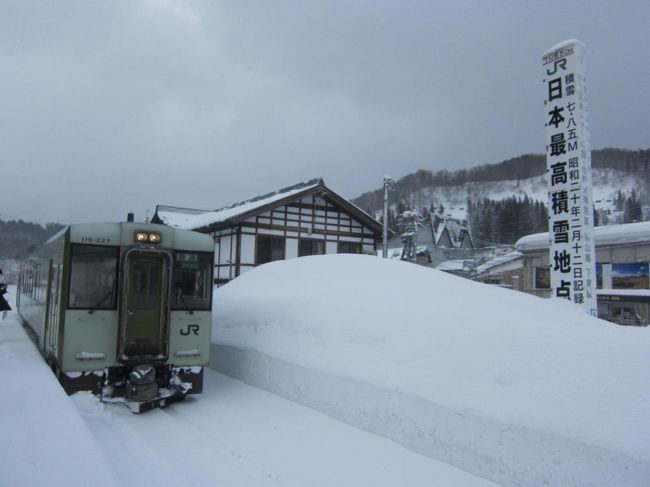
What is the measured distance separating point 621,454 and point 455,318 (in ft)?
9.18

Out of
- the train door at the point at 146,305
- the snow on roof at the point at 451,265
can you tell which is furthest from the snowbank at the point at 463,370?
the snow on roof at the point at 451,265

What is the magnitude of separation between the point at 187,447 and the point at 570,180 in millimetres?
9098

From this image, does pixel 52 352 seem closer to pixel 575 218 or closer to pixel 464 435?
pixel 464 435

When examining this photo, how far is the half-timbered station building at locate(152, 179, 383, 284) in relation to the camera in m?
20.9

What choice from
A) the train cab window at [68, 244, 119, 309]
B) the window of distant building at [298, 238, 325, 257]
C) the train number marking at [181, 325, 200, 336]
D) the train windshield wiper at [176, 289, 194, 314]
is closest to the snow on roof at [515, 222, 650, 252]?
the window of distant building at [298, 238, 325, 257]

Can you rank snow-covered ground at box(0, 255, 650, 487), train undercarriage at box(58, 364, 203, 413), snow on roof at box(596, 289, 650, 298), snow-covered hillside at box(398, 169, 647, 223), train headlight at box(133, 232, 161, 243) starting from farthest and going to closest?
1. snow-covered hillside at box(398, 169, 647, 223)
2. snow on roof at box(596, 289, 650, 298)
3. train headlight at box(133, 232, 161, 243)
4. train undercarriage at box(58, 364, 203, 413)
5. snow-covered ground at box(0, 255, 650, 487)

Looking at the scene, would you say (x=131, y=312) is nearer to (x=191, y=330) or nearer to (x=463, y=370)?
(x=191, y=330)

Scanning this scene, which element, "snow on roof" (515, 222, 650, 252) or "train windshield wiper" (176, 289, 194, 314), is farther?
"snow on roof" (515, 222, 650, 252)

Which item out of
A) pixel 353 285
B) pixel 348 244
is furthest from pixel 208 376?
pixel 348 244

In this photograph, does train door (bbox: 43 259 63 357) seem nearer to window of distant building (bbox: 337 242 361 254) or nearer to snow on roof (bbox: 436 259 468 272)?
window of distant building (bbox: 337 242 361 254)

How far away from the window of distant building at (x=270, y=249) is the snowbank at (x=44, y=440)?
49.2ft

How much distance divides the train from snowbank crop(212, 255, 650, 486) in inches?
56.4

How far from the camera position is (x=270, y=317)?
9117 mm

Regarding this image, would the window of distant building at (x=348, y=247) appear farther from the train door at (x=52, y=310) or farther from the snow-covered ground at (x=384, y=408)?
the train door at (x=52, y=310)
